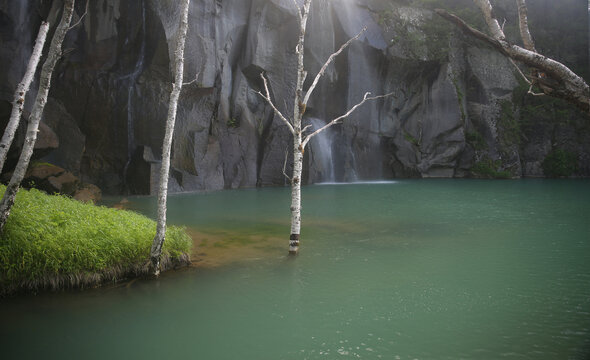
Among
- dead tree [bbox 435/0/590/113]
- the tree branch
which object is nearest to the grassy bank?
the tree branch

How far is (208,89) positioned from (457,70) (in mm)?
26636

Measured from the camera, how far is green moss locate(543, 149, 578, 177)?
41.7 metres

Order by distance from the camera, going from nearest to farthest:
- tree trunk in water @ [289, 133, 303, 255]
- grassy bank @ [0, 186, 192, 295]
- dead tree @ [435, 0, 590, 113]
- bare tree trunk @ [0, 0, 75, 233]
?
dead tree @ [435, 0, 590, 113] < grassy bank @ [0, 186, 192, 295] < bare tree trunk @ [0, 0, 75, 233] < tree trunk in water @ [289, 133, 303, 255]

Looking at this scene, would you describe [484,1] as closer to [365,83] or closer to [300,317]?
[300,317]

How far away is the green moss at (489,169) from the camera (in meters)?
41.2

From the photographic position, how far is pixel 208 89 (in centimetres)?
2873

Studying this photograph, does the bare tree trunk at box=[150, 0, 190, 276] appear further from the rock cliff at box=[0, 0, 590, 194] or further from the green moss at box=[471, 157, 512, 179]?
the green moss at box=[471, 157, 512, 179]

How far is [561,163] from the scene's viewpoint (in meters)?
41.9

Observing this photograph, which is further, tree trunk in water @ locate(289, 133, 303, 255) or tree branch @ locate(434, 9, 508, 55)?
tree trunk in water @ locate(289, 133, 303, 255)

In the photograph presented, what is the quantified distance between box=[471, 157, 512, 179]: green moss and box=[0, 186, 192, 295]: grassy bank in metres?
38.7

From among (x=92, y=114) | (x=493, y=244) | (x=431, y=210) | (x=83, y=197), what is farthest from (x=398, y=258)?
(x=92, y=114)

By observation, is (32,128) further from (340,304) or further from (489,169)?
(489,169)

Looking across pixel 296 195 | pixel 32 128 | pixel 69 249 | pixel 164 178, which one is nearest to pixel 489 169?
pixel 296 195

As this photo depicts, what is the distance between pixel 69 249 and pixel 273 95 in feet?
86.6
